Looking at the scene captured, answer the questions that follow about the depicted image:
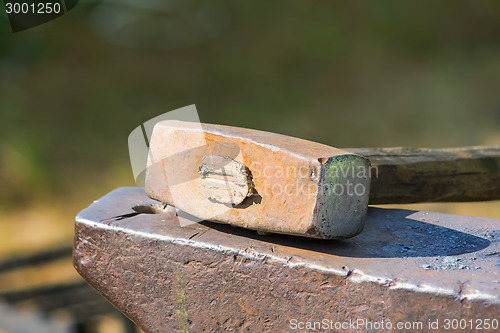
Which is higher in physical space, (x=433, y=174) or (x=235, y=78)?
(x=235, y=78)

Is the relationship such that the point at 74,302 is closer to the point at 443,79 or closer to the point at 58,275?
the point at 58,275

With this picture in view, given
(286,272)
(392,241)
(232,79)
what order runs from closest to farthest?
(286,272) → (392,241) → (232,79)

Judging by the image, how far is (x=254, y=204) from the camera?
3.77 feet

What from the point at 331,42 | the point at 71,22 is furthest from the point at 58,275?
the point at 331,42

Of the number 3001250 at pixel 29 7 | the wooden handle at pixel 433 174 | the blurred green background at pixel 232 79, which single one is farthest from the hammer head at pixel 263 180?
the blurred green background at pixel 232 79

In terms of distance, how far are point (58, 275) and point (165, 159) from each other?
4579 mm

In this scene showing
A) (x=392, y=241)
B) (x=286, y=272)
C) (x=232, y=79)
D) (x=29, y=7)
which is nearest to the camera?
(x=286, y=272)

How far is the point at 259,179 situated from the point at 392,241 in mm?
370

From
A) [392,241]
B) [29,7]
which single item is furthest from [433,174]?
[29,7]

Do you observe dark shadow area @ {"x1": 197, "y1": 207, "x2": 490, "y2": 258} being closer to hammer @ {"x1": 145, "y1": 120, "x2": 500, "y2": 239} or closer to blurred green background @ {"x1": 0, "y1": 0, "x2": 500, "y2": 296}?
hammer @ {"x1": 145, "y1": 120, "x2": 500, "y2": 239}

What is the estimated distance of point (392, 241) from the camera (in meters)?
1.24

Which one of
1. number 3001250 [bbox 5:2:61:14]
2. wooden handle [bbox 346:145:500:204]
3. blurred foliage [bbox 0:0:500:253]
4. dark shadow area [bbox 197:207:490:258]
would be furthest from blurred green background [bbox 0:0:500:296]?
dark shadow area [bbox 197:207:490:258]

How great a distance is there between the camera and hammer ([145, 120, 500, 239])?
1077mm

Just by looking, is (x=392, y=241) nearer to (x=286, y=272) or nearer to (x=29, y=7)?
(x=286, y=272)
